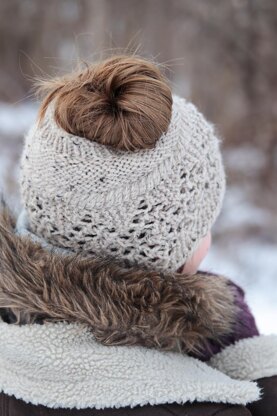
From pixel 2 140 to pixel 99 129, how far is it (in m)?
5.74

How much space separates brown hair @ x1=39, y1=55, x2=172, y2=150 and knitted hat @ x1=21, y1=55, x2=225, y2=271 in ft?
0.08

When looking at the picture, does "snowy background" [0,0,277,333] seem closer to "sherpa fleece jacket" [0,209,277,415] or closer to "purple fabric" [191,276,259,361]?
"purple fabric" [191,276,259,361]

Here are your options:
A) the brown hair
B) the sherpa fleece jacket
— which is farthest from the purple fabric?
the brown hair

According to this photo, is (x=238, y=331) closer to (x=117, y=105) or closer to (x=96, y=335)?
(x=96, y=335)

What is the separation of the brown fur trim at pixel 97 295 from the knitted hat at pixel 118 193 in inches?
1.5

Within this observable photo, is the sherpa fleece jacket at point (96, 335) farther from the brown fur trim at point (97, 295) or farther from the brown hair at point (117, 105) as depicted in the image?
the brown hair at point (117, 105)

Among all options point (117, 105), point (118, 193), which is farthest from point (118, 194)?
point (117, 105)

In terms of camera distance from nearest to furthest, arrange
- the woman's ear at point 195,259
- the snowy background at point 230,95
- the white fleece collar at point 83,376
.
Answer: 1. the white fleece collar at point 83,376
2. the woman's ear at point 195,259
3. the snowy background at point 230,95

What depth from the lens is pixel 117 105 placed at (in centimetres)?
103

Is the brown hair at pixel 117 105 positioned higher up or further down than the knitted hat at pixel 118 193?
higher up

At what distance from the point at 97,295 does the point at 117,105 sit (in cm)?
33

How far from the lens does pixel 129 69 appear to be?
1058 millimetres

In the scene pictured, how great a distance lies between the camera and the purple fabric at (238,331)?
1259mm

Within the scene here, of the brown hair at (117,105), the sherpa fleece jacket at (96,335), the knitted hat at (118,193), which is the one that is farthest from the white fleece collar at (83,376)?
the brown hair at (117,105)
